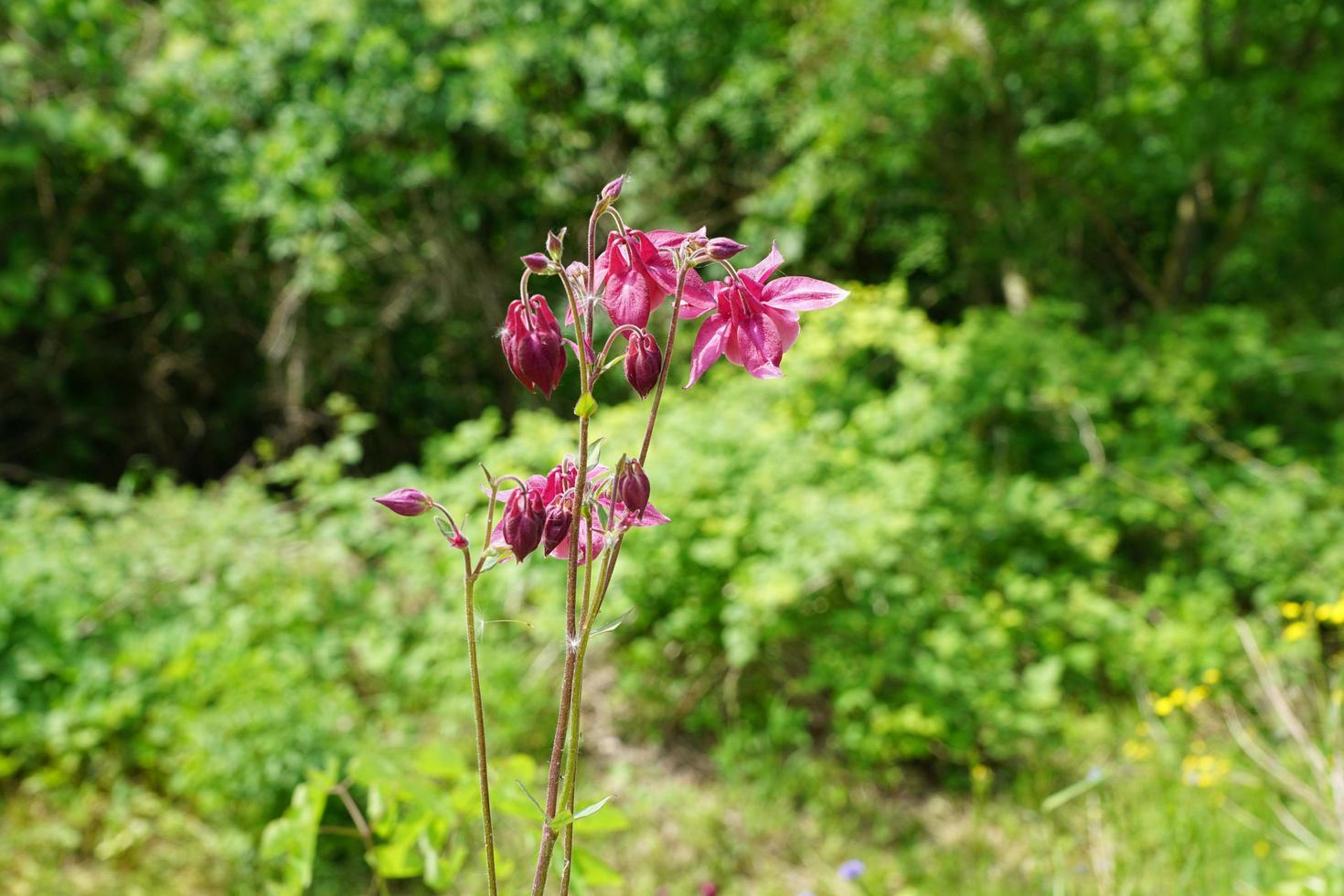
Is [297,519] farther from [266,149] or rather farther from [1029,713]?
[1029,713]

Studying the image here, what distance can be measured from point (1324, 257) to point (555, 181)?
4.38m

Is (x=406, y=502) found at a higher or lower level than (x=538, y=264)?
lower

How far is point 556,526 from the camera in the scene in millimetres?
727

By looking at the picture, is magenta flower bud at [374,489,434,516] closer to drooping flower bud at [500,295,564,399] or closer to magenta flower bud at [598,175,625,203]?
drooping flower bud at [500,295,564,399]

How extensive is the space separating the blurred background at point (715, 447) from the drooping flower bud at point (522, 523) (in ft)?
1.52

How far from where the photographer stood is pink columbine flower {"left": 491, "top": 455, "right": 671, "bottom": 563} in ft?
2.42

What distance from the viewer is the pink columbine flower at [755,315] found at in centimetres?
72

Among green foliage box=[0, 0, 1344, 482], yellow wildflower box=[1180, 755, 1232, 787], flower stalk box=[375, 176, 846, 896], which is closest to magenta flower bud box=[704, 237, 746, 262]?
flower stalk box=[375, 176, 846, 896]

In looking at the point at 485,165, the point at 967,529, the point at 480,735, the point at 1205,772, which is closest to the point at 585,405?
the point at 480,735

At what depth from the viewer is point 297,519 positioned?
10.9 ft

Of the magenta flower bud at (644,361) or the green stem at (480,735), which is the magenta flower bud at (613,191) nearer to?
the magenta flower bud at (644,361)

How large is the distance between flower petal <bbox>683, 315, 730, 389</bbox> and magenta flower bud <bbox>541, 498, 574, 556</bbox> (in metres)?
0.14

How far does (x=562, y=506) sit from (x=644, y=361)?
14cm

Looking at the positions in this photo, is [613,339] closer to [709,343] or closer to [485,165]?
[709,343]
